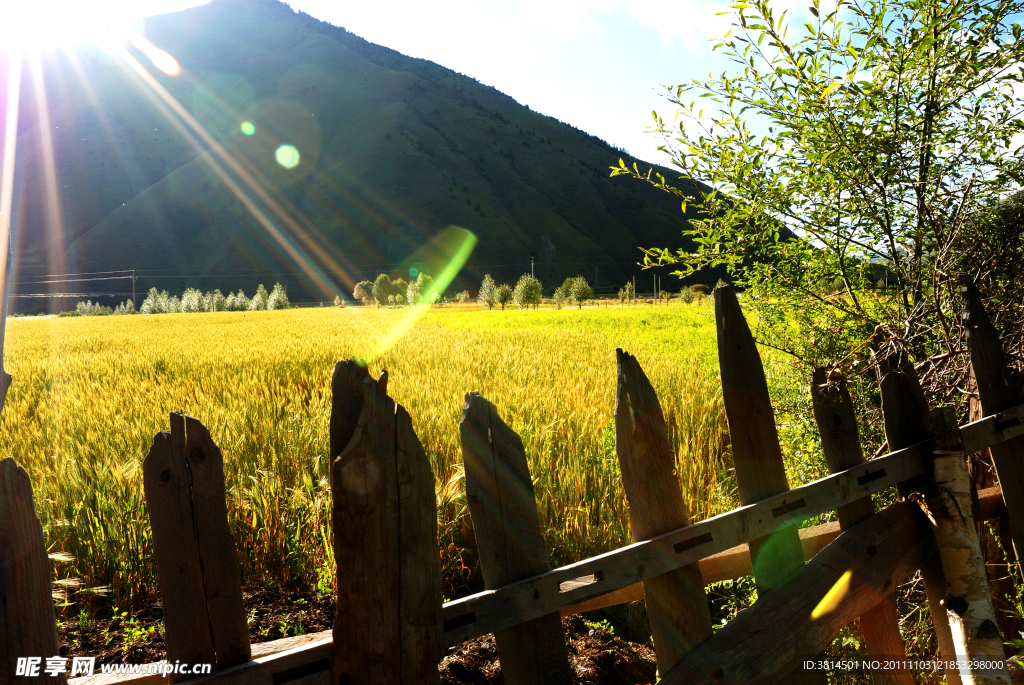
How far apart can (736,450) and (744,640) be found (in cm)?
51

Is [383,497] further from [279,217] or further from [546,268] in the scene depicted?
[279,217]

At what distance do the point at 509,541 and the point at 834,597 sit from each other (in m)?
1.10

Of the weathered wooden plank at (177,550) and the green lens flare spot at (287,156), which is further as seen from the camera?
the green lens flare spot at (287,156)

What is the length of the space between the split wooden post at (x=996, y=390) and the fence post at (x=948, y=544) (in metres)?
0.51

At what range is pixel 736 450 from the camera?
65.1 inches

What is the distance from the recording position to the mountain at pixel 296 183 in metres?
108

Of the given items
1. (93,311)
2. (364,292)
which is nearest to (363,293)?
(364,292)

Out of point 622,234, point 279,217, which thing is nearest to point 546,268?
point 622,234

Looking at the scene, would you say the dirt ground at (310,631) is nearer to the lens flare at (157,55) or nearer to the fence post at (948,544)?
the fence post at (948,544)

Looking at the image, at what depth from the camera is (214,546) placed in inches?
41.8

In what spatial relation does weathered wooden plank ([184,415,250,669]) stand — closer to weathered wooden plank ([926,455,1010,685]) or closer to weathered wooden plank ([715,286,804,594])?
weathered wooden plank ([715,286,804,594])

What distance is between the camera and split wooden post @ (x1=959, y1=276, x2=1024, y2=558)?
7.60 feet

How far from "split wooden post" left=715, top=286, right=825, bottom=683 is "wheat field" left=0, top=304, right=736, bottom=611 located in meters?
1.67

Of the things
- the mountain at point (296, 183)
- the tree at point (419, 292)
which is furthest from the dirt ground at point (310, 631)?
the mountain at point (296, 183)
